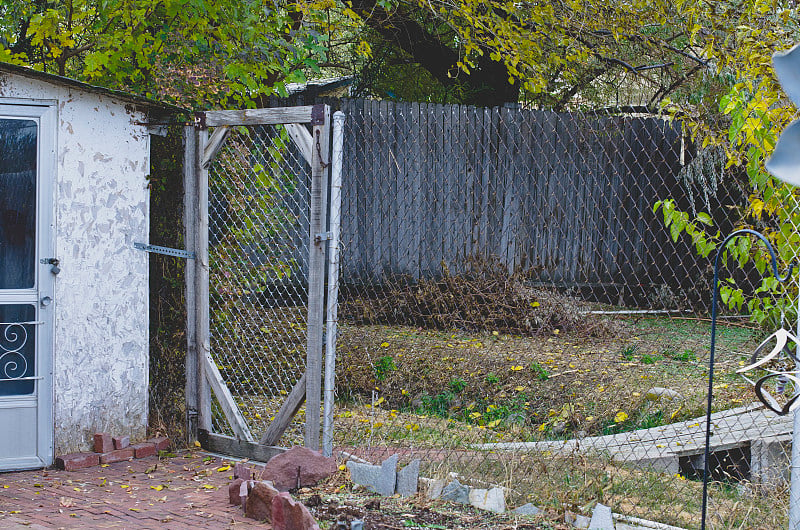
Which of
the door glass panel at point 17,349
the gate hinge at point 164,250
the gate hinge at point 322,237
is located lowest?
the door glass panel at point 17,349

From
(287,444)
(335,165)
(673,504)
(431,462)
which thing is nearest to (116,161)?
(335,165)

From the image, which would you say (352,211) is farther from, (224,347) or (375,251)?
(224,347)

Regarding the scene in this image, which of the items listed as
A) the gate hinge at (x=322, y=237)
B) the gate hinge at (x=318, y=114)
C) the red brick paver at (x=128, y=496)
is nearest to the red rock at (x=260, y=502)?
the red brick paver at (x=128, y=496)

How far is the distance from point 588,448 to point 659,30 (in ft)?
23.3

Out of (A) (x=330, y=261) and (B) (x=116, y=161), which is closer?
(A) (x=330, y=261)

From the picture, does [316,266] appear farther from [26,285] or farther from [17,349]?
[17,349]

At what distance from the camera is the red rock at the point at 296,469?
13.4ft

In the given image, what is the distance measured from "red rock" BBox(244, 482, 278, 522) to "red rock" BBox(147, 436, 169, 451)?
152cm

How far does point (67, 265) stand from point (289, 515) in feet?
8.02

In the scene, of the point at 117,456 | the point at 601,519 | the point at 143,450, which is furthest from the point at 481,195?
the point at 601,519

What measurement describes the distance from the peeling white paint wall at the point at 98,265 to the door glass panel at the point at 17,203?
0.16 m

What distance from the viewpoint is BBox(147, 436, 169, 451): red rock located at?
5.16 metres

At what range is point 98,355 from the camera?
196 inches

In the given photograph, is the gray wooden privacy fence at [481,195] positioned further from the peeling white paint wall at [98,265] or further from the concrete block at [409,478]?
the concrete block at [409,478]
